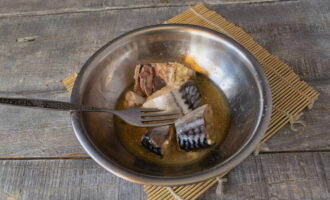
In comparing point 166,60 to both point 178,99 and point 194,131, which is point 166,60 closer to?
point 178,99

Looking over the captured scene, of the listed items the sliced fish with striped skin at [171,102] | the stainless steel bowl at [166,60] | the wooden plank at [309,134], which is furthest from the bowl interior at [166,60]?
the wooden plank at [309,134]

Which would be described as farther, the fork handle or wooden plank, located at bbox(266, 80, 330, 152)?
wooden plank, located at bbox(266, 80, 330, 152)

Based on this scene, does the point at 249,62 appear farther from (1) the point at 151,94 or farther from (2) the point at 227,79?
(1) the point at 151,94

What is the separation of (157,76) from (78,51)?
2.19 ft

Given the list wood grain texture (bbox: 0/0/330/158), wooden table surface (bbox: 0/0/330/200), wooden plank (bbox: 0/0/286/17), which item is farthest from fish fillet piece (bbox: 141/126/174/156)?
wooden plank (bbox: 0/0/286/17)

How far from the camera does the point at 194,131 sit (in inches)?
48.2

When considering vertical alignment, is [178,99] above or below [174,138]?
above

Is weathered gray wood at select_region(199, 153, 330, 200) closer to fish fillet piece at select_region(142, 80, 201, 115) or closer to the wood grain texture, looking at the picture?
the wood grain texture

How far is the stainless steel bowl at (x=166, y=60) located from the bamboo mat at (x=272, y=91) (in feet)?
0.47

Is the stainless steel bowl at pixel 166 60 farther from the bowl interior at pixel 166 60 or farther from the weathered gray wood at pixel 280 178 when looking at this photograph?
the weathered gray wood at pixel 280 178

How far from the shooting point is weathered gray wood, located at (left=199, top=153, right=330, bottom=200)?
1238mm

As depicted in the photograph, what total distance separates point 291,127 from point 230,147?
0.40 m

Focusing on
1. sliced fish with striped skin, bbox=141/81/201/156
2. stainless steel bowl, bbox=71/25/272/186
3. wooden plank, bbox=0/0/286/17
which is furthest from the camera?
wooden plank, bbox=0/0/286/17

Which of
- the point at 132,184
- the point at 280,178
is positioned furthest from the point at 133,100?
the point at 280,178
